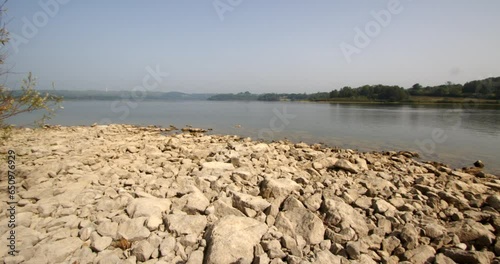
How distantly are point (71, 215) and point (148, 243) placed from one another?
6.51ft

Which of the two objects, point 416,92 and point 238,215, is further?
point 416,92

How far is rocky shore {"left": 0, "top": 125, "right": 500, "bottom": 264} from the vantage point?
4414 mm

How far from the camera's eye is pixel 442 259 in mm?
4391

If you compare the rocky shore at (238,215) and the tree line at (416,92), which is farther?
the tree line at (416,92)

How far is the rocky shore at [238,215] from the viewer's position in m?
4.41

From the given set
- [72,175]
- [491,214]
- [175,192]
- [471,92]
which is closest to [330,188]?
[491,214]

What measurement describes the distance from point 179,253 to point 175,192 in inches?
79.5

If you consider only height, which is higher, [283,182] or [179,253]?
[283,182]

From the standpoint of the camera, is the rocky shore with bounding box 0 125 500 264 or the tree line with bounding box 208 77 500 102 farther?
the tree line with bounding box 208 77 500 102

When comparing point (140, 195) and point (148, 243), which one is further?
point (140, 195)

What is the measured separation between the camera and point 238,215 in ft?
17.7

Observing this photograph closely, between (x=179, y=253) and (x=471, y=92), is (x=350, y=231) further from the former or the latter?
(x=471, y=92)

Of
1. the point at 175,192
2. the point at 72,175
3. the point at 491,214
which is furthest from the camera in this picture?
the point at 72,175

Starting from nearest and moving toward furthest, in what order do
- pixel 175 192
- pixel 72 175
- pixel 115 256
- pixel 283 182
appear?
pixel 115 256 < pixel 175 192 < pixel 283 182 < pixel 72 175
